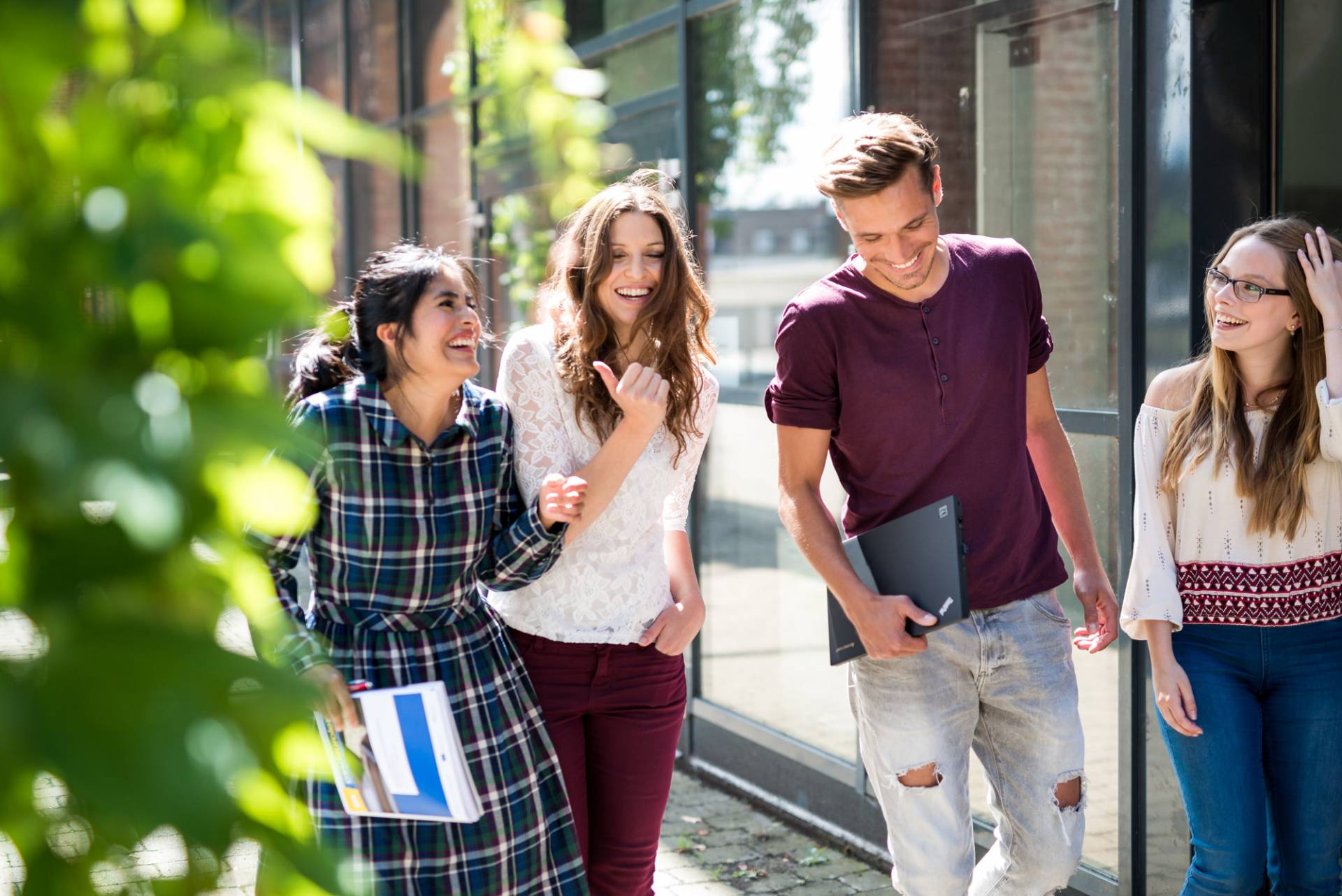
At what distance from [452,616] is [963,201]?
2253 millimetres

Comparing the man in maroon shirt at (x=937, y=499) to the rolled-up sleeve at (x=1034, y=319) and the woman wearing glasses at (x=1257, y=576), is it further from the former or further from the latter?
the woman wearing glasses at (x=1257, y=576)

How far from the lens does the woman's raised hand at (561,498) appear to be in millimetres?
2896

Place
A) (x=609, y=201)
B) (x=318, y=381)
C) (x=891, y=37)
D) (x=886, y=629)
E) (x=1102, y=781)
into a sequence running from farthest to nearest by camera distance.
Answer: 1. (x=891, y=37)
2. (x=1102, y=781)
3. (x=609, y=201)
4. (x=886, y=629)
5. (x=318, y=381)

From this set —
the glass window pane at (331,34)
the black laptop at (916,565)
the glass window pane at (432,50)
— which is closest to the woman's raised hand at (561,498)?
the black laptop at (916,565)

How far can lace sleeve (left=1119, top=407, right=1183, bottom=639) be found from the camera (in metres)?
3.02

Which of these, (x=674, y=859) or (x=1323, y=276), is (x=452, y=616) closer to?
(x=1323, y=276)

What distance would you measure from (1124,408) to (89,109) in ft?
11.5

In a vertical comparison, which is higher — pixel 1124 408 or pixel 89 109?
pixel 89 109

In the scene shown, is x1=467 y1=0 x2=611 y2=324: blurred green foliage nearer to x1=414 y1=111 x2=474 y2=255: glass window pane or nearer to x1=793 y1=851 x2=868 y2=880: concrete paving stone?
x1=793 y1=851 x2=868 y2=880: concrete paving stone

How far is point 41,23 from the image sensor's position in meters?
0.47

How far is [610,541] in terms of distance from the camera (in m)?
3.18

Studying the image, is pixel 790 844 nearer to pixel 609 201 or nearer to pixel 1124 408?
pixel 1124 408

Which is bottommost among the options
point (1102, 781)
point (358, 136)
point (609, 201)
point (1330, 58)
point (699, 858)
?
point (699, 858)

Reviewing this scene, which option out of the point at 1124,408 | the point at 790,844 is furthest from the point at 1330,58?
the point at 790,844
